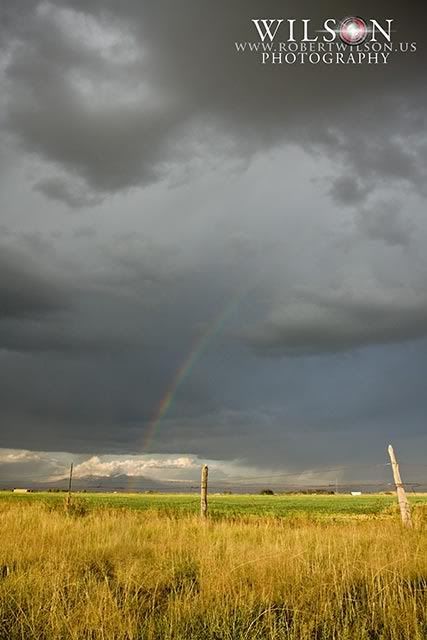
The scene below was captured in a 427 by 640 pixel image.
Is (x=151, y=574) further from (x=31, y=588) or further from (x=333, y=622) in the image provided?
(x=333, y=622)

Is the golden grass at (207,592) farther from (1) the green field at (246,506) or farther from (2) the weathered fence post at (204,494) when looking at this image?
(1) the green field at (246,506)

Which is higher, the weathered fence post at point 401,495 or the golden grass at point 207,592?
the weathered fence post at point 401,495

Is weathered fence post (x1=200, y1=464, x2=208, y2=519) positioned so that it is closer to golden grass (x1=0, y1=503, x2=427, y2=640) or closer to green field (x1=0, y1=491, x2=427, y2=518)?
green field (x1=0, y1=491, x2=427, y2=518)

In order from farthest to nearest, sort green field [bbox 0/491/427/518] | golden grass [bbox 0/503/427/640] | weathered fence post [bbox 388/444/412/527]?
green field [bbox 0/491/427/518] → weathered fence post [bbox 388/444/412/527] → golden grass [bbox 0/503/427/640]

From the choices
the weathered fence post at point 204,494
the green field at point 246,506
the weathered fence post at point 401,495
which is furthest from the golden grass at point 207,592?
the green field at point 246,506

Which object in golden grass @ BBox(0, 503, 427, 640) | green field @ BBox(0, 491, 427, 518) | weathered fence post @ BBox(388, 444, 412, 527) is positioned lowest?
green field @ BBox(0, 491, 427, 518)

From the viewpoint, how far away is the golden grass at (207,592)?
543 cm

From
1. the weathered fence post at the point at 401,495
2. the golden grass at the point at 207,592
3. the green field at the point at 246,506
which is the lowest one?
the green field at the point at 246,506

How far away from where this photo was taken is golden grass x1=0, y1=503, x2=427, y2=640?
5.43m

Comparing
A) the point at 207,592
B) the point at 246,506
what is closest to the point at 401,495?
A: the point at 207,592

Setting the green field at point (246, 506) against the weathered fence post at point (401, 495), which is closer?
the weathered fence post at point (401, 495)

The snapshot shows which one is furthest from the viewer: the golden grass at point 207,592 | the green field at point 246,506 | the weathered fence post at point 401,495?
the green field at point 246,506

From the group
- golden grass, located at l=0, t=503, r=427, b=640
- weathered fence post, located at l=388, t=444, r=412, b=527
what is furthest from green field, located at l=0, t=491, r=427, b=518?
golden grass, located at l=0, t=503, r=427, b=640

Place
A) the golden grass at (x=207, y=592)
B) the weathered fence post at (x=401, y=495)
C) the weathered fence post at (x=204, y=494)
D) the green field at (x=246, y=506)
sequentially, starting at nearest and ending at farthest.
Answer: the golden grass at (x=207, y=592) < the weathered fence post at (x=401, y=495) < the weathered fence post at (x=204, y=494) < the green field at (x=246, y=506)
